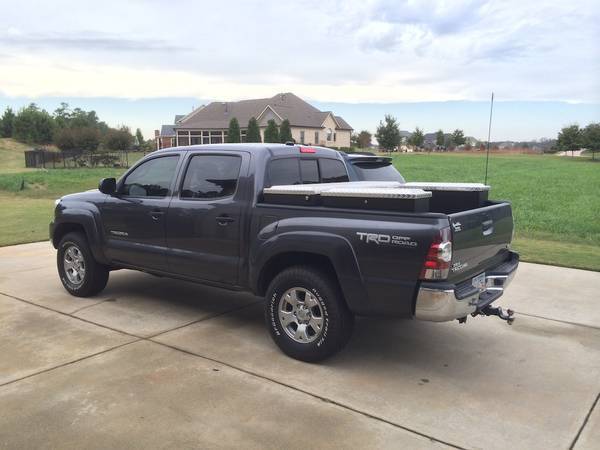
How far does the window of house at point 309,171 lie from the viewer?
18.1 feet

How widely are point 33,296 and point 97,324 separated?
1.53m

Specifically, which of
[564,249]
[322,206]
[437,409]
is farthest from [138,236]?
[564,249]

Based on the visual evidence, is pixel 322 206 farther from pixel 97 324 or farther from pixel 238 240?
pixel 97 324

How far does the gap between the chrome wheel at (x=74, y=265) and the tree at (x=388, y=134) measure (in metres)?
71.2

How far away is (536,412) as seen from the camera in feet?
12.4

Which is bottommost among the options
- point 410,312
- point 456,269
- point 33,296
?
point 33,296

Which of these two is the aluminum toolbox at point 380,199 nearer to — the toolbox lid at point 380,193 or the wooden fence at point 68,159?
the toolbox lid at point 380,193

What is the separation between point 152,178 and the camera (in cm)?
584

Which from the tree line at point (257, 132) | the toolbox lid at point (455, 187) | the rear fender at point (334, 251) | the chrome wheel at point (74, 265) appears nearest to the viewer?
the rear fender at point (334, 251)

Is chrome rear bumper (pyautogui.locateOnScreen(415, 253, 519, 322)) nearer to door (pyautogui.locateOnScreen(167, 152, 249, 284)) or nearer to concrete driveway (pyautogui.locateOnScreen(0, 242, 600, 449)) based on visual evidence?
concrete driveway (pyautogui.locateOnScreen(0, 242, 600, 449))

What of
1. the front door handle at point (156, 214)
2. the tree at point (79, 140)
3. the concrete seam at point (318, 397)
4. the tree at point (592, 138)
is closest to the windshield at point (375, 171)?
the front door handle at point (156, 214)

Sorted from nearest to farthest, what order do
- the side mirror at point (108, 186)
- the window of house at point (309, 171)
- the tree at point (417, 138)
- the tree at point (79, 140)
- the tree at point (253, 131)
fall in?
the window of house at point (309, 171)
the side mirror at point (108, 186)
the tree at point (79, 140)
the tree at point (253, 131)
the tree at point (417, 138)

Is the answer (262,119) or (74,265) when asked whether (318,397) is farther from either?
(262,119)

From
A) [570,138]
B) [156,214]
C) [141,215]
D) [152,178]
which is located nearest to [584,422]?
[156,214]
